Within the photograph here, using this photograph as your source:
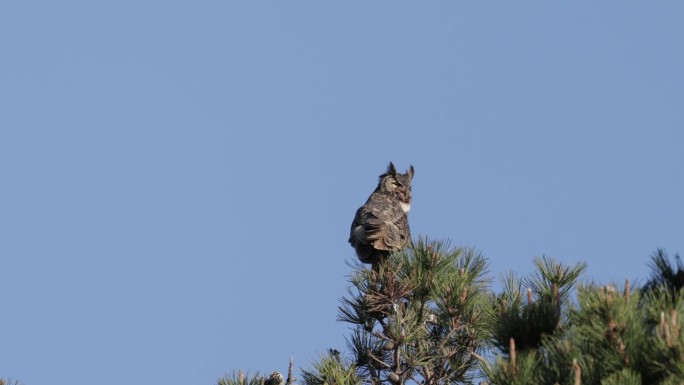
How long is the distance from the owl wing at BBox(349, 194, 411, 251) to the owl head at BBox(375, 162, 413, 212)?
936 millimetres

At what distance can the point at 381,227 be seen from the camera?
12922 millimetres

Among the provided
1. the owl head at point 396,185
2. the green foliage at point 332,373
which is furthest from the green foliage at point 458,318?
the owl head at point 396,185

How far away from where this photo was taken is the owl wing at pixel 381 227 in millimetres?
12812

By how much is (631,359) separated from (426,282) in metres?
4.09

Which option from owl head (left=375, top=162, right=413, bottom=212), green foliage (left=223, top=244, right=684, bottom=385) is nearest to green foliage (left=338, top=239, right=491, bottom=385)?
green foliage (left=223, top=244, right=684, bottom=385)

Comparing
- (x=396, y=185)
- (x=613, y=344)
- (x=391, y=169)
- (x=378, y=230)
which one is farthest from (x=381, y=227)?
(x=613, y=344)

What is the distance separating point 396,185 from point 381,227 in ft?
6.75

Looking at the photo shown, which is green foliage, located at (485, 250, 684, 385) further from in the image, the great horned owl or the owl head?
the owl head

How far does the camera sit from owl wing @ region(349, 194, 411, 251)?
1281cm

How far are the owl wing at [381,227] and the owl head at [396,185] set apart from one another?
0.94m

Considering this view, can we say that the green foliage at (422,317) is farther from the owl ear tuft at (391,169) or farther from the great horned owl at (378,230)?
the owl ear tuft at (391,169)

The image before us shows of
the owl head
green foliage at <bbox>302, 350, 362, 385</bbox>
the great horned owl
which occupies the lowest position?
green foliage at <bbox>302, 350, 362, 385</bbox>

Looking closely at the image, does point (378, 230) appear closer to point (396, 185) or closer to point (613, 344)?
point (396, 185)

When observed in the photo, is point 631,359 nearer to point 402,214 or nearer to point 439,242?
point 439,242
